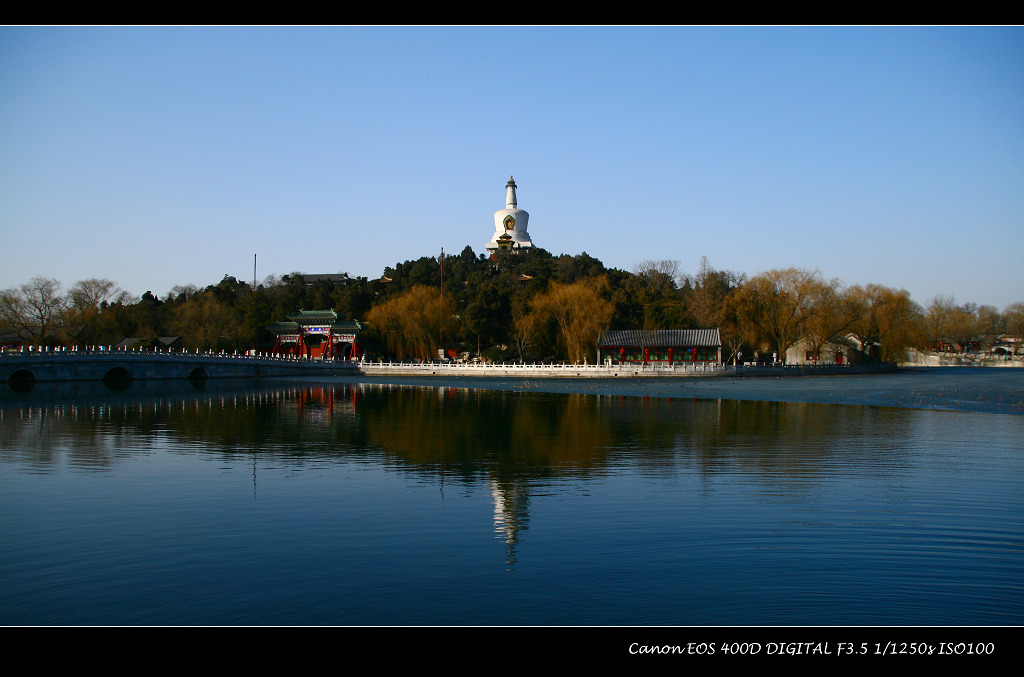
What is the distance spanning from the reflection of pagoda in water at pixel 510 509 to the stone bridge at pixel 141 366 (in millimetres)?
42780

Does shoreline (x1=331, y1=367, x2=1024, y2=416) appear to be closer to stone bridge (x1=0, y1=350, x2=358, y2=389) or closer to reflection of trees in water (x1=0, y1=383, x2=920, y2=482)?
reflection of trees in water (x1=0, y1=383, x2=920, y2=482)

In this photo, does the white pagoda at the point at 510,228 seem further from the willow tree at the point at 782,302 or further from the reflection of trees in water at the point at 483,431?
the reflection of trees in water at the point at 483,431

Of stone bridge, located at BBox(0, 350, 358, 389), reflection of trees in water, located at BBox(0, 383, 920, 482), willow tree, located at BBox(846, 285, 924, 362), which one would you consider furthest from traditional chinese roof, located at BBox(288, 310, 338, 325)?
willow tree, located at BBox(846, 285, 924, 362)

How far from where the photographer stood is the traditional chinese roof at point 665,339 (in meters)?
60.4

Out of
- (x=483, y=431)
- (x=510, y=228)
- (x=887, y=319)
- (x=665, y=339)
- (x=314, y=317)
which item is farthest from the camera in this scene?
(x=510, y=228)

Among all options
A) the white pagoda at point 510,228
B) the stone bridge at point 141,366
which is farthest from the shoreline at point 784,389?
the white pagoda at point 510,228

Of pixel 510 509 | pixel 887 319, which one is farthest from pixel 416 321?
pixel 510 509

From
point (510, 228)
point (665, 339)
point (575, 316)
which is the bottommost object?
point (665, 339)

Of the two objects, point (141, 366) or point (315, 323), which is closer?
point (141, 366)

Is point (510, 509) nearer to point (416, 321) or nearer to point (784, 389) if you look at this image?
point (784, 389)

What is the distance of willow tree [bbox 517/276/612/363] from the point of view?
62906 mm

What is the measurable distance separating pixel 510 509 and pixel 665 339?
5031cm

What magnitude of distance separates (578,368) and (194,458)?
1608 inches

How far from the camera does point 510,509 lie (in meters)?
12.2
